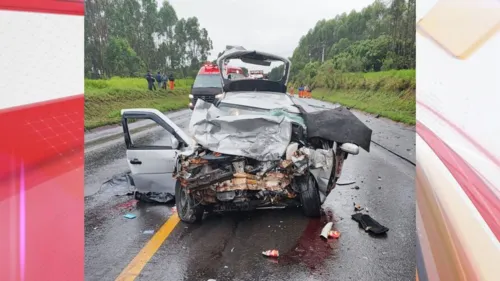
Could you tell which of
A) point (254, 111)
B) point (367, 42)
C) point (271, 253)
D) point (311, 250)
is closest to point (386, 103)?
point (367, 42)

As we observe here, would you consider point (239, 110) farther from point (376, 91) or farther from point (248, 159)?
point (376, 91)

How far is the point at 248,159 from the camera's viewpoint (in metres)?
4.63

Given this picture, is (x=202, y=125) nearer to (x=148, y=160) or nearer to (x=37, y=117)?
(x=148, y=160)

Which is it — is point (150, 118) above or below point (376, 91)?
above

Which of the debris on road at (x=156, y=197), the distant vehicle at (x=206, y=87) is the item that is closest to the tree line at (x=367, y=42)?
the debris on road at (x=156, y=197)

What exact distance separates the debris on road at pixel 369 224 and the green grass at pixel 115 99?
10.8 m

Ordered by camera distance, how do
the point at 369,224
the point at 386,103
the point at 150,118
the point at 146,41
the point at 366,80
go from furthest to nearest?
the point at 146,41 → the point at 366,80 → the point at 386,103 → the point at 150,118 → the point at 369,224

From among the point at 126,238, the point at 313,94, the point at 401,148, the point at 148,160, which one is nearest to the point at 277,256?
the point at 126,238

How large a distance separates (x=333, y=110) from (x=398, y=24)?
23.9 meters

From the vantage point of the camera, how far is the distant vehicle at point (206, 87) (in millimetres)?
18000

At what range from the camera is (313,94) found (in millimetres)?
54250
